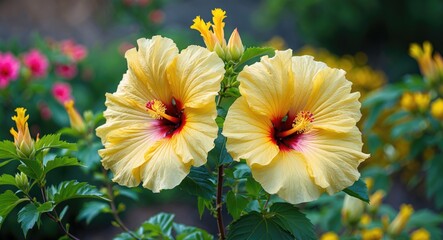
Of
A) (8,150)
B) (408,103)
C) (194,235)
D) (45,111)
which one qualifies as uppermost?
(45,111)

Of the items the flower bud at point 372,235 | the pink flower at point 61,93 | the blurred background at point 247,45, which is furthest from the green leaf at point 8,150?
the pink flower at point 61,93

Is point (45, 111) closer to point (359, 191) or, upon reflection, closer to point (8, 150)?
point (8, 150)

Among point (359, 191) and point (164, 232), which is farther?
point (164, 232)

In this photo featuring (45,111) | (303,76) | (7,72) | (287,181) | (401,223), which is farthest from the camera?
(45,111)

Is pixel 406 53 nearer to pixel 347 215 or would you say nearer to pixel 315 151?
pixel 347 215

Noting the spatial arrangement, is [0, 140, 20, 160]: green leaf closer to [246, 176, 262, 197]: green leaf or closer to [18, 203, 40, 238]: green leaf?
[18, 203, 40, 238]: green leaf

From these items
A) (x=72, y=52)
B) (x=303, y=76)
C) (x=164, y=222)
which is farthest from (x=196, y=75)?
(x=72, y=52)

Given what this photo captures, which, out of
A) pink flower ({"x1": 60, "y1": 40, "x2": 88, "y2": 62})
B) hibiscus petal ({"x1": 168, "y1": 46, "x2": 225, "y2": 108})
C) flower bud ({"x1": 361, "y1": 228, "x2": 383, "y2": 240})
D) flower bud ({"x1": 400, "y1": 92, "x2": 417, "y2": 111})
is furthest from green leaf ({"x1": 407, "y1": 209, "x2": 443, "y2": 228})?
pink flower ({"x1": 60, "y1": 40, "x2": 88, "y2": 62})

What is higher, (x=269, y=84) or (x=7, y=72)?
(x=7, y=72)
